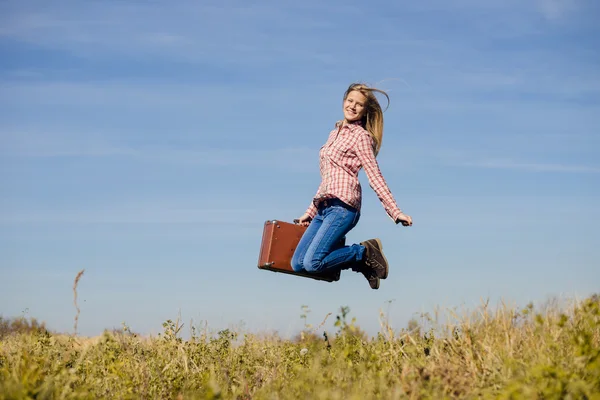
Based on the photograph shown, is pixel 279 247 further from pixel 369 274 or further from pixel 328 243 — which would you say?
pixel 369 274

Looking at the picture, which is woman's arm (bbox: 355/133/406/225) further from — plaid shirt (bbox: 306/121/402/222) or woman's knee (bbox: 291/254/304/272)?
woman's knee (bbox: 291/254/304/272)

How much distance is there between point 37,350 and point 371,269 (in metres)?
4.13

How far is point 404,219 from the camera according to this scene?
8.59 m

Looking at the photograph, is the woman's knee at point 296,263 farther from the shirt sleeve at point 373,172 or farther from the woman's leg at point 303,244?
the shirt sleeve at point 373,172

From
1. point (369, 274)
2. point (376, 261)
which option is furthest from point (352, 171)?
point (369, 274)

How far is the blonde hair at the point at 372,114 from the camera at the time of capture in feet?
30.0

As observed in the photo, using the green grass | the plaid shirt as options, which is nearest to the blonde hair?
the plaid shirt

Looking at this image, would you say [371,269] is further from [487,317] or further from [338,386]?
[338,386]

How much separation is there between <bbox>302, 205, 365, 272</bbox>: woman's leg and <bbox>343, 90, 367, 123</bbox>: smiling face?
116cm

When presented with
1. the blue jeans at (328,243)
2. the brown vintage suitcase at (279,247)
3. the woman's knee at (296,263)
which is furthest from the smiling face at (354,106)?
the woman's knee at (296,263)

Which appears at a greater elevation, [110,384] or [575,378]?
[575,378]

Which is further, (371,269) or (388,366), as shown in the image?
(371,269)

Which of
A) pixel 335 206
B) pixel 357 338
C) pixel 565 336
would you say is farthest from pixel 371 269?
pixel 565 336

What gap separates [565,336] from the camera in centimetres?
620
